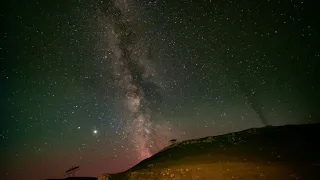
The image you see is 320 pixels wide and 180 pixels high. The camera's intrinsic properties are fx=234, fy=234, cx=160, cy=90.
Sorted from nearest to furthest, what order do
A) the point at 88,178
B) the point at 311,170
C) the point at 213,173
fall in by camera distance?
the point at 311,170 < the point at 213,173 < the point at 88,178

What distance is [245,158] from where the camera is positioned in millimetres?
9430

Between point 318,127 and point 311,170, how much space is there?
5131 millimetres

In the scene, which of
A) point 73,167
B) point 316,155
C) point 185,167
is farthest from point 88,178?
point 316,155

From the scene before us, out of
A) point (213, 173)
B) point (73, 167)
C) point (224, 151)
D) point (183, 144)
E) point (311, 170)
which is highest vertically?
point (73, 167)

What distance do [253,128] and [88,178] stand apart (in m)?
18.2

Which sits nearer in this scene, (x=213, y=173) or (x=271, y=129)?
(x=213, y=173)

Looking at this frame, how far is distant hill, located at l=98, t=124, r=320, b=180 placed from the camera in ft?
27.1

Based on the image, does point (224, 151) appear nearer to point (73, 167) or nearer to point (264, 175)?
point (264, 175)

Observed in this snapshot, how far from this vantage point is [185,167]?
31.0 ft

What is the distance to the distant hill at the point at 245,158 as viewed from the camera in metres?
8.27

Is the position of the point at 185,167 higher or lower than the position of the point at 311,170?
higher

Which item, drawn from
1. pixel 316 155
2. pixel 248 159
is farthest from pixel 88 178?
pixel 316 155

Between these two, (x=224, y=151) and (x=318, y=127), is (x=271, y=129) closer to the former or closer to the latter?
(x=318, y=127)

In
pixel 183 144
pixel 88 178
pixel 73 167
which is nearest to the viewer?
pixel 183 144
